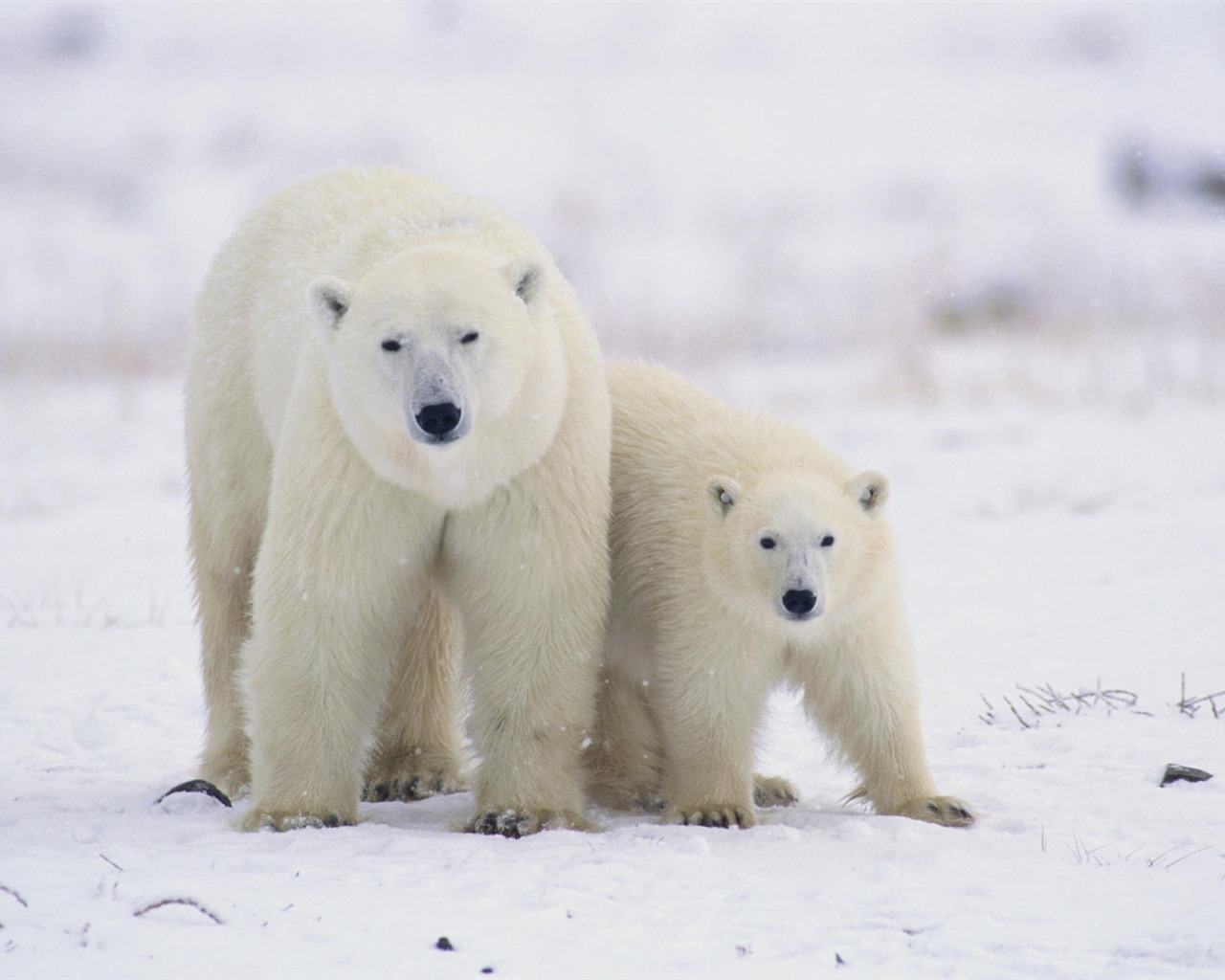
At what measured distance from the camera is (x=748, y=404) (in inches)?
475

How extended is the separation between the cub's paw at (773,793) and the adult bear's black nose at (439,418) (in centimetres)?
178

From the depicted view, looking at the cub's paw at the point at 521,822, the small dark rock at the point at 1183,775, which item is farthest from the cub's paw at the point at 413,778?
the small dark rock at the point at 1183,775

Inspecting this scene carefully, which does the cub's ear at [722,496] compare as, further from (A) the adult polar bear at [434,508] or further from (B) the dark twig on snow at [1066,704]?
(B) the dark twig on snow at [1066,704]

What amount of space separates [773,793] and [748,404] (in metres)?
7.42

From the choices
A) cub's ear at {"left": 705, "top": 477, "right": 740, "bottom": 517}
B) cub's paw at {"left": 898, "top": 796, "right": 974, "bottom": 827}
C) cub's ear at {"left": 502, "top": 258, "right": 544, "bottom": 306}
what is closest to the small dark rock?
cub's paw at {"left": 898, "top": 796, "right": 974, "bottom": 827}

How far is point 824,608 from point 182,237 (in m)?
→ 16.7

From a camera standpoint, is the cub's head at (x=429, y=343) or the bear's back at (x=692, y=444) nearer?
the cub's head at (x=429, y=343)

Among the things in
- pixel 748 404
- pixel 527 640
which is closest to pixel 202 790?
pixel 527 640

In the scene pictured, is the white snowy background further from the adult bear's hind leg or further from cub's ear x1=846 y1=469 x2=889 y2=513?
cub's ear x1=846 y1=469 x2=889 y2=513

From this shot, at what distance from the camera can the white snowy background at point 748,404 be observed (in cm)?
317

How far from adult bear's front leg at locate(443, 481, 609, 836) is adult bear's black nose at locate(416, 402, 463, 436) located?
416 millimetres

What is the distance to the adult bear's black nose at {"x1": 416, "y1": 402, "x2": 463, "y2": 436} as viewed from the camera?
3.71m

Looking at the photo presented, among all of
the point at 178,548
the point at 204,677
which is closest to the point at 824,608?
the point at 204,677

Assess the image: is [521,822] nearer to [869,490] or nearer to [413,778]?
[413,778]
